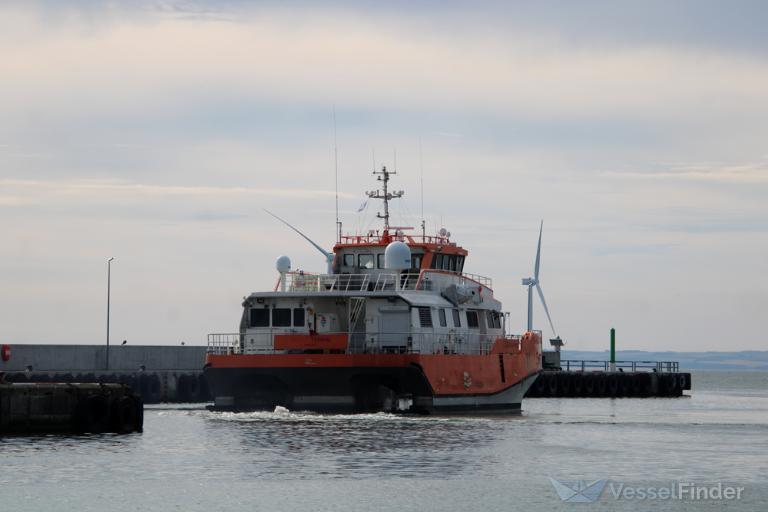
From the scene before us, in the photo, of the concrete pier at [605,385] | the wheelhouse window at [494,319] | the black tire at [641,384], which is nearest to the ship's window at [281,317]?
the wheelhouse window at [494,319]

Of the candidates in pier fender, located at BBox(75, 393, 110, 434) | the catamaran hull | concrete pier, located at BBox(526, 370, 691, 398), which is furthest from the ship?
concrete pier, located at BBox(526, 370, 691, 398)

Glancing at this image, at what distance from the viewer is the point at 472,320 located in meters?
52.8

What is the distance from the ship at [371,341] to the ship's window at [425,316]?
5 cm

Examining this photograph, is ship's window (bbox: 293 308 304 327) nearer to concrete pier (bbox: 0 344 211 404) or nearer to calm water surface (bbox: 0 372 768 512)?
calm water surface (bbox: 0 372 768 512)

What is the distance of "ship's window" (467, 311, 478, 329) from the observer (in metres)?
52.4

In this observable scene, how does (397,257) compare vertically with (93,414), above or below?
above

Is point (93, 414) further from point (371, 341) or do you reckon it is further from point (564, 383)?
point (564, 383)

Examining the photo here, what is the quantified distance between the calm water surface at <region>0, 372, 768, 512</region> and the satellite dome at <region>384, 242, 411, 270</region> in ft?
18.7

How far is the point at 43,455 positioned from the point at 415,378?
13.9 metres

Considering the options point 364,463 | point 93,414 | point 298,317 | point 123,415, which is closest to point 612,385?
point 298,317

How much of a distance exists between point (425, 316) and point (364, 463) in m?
14.3

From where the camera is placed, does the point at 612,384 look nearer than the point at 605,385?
No

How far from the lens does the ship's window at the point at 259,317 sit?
47.0 meters

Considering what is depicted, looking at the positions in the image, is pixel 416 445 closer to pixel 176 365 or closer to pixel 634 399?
pixel 176 365
